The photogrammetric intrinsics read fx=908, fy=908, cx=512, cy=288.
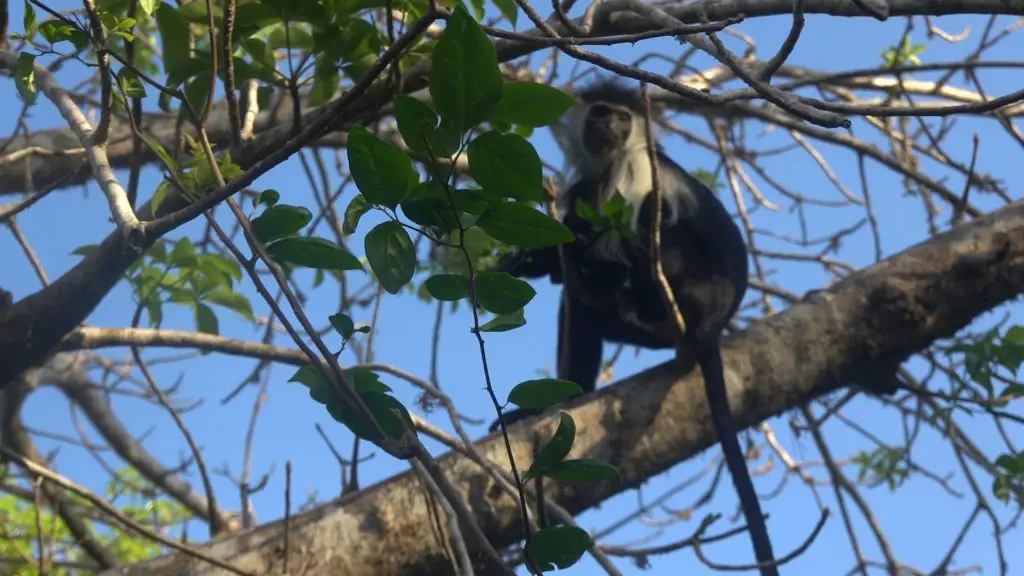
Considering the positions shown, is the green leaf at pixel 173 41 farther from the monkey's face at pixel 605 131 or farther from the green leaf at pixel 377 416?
the monkey's face at pixel 605 131

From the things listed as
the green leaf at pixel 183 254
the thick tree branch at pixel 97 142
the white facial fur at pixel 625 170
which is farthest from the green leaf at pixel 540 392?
the white facial fur at pixel 625 170

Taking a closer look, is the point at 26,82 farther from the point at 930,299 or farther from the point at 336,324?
the point at 930,299

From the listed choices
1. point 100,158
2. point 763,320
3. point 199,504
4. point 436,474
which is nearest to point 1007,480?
point 763,320

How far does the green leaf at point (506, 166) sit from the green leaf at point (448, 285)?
16cm

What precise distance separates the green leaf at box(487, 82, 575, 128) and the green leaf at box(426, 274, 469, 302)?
212 mm

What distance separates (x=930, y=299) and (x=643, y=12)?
53.6 inches

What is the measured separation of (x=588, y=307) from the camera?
3.39 meters

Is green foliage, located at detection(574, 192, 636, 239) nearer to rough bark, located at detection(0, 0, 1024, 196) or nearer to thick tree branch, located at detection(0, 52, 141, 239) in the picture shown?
rough bark, located at detection(0, 0, 1024, 196)

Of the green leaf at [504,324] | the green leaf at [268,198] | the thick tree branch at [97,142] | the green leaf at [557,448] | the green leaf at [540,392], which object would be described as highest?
the thick tree branch at [97,142]

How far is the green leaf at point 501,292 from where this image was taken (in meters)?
1.16

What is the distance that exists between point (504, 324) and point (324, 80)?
4.79 feet

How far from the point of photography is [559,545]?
3.90 ft

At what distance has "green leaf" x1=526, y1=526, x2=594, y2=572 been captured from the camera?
3.89 ft

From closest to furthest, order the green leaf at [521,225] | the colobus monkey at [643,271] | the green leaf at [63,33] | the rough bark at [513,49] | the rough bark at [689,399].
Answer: the green leaf at [521,225], the green leaf at [63,33], the rough bark at [513,49], the rough bark at [689,399], the colobus monkey at [643,271]
